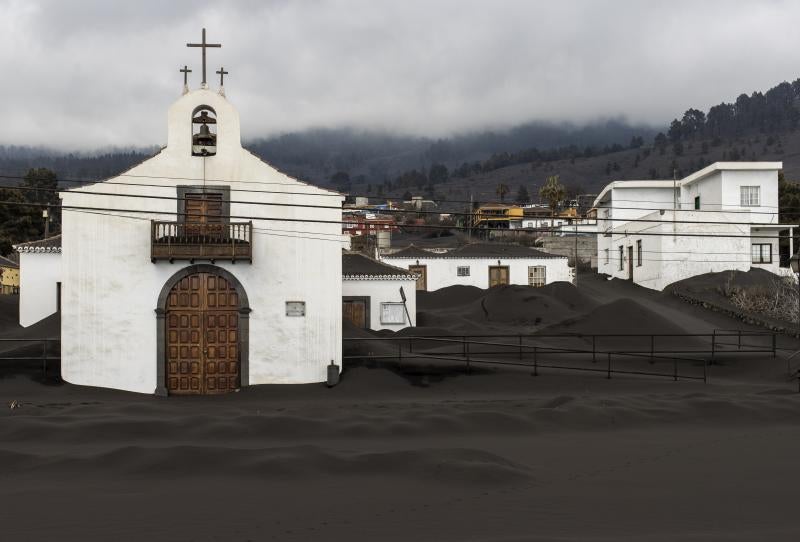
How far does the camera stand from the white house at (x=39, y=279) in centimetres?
3953

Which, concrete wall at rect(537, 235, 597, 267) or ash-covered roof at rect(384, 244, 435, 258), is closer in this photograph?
ash-covered roof at rect(384, 244, 435, 258)

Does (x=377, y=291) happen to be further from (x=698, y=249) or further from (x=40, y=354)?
(x=698, y=249)

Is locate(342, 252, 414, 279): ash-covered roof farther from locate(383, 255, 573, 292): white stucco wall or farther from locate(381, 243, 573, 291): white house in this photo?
locate(383, 255, 573, 292): white stucco wall

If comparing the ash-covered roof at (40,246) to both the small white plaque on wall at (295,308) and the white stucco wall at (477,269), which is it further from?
the white stucco wall at (477,269)

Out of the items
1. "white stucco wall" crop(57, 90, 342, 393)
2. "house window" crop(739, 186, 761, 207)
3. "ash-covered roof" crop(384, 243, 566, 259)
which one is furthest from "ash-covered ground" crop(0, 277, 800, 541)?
"house window" crop(739, 186, 761, 207)

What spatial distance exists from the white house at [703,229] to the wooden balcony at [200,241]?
83.0 ft

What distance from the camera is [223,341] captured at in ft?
83.7

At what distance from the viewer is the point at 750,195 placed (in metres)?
57.4

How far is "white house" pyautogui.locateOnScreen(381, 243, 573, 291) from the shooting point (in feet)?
190

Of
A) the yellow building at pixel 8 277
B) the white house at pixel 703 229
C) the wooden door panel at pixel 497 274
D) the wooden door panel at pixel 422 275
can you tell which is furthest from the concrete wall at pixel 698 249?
the yellow building at pixel 8 277

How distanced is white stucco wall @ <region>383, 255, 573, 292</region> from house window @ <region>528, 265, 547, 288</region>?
0.21m

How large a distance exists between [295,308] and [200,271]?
3.22 metres

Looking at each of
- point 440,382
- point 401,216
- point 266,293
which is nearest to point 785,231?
point 440,382

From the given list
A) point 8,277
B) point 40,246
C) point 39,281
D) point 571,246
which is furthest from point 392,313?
point 571,246
